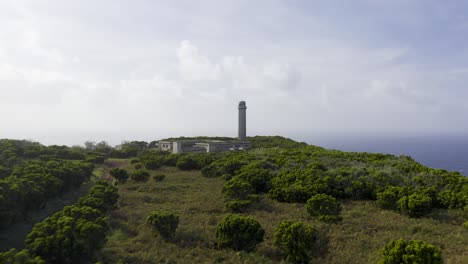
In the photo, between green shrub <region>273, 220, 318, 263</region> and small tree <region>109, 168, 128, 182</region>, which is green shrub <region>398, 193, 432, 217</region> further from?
small tree <region>109, 168, 128, 182</region>

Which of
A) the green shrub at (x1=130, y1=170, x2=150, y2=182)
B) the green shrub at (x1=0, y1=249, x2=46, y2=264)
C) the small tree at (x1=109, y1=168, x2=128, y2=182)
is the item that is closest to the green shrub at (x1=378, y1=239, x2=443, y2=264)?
the green shrub at (x1=0, y1=249, x2=46, y2=264)

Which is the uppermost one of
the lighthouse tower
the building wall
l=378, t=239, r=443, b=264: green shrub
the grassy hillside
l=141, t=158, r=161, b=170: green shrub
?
the lighthouse tower

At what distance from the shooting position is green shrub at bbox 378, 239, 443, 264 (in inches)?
354

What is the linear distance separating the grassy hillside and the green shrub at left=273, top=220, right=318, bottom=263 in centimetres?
55

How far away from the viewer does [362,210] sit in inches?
677

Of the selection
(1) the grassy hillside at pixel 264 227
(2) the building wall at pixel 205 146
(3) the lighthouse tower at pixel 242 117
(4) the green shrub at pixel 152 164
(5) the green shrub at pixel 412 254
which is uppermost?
(3) the lighthouse tower at pixel 242 117

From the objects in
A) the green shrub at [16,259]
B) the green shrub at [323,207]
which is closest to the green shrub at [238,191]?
the green shrub at [323,207]

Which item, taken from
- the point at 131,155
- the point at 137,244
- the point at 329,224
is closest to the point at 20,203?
the point at 137,244

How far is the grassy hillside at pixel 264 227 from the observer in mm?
11375

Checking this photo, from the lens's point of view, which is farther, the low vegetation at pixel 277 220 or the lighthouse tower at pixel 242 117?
the lighthouse tower at pixel 242 117

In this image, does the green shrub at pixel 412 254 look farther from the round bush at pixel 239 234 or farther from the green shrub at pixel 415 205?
the green shrub at pixel 415 205

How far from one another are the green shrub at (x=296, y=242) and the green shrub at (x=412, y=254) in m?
2.69

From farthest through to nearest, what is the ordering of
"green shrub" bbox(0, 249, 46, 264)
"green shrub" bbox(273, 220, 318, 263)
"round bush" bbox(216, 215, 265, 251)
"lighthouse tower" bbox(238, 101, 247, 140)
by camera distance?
"lighthouse tower" bbox(238, 101, 247, 140) < "round bush" bbox(216, 215, 265, 251) < "green shrub" bbox(273, 220, 318, 263) < "green shrub" bbox(0, 249, 46, 264)

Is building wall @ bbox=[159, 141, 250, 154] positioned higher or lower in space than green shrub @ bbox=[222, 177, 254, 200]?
higher
